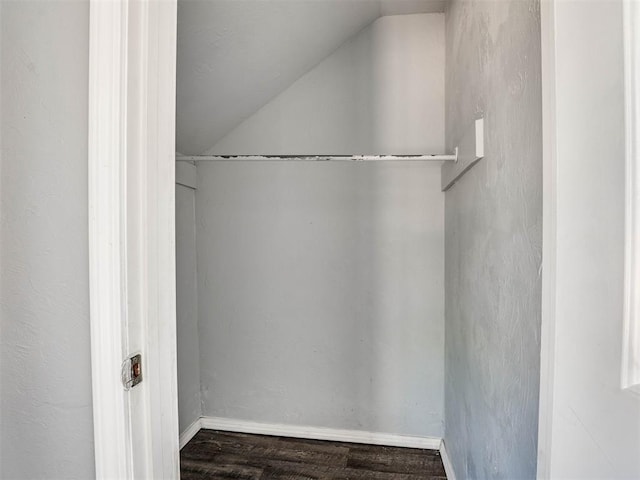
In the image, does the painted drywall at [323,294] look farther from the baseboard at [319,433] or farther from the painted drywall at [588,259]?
the painted drywall at [588,259]

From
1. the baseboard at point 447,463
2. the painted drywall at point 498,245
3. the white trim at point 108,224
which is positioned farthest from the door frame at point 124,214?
the baseboard at point 447,463

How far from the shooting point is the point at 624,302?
0.44m

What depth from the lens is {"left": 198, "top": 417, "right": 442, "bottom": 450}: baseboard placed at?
213cm

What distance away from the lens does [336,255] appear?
2205 millimetres

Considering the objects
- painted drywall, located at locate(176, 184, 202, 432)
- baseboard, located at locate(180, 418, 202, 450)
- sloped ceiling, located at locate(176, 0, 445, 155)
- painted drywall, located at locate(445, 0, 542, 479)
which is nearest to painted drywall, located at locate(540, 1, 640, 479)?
painted drywall, located at locate(445, 0, 542, 479)

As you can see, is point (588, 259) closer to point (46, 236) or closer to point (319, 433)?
point (46, 236)

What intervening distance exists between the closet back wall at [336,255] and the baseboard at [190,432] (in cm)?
11

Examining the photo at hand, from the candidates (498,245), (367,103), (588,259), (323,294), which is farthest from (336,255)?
(588,259)

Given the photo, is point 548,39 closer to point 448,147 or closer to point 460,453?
point 448,147

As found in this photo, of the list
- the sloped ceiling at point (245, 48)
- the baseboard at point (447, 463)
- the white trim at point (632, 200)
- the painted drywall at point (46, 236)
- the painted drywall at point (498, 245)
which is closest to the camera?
the white trim at point (632, 200)

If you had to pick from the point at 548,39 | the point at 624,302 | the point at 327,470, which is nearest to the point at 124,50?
the point at 548,39

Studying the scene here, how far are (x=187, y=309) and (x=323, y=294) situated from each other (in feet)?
2.79

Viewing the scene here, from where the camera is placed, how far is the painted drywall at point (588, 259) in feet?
1.45

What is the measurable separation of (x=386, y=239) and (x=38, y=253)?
1735 millimetres
